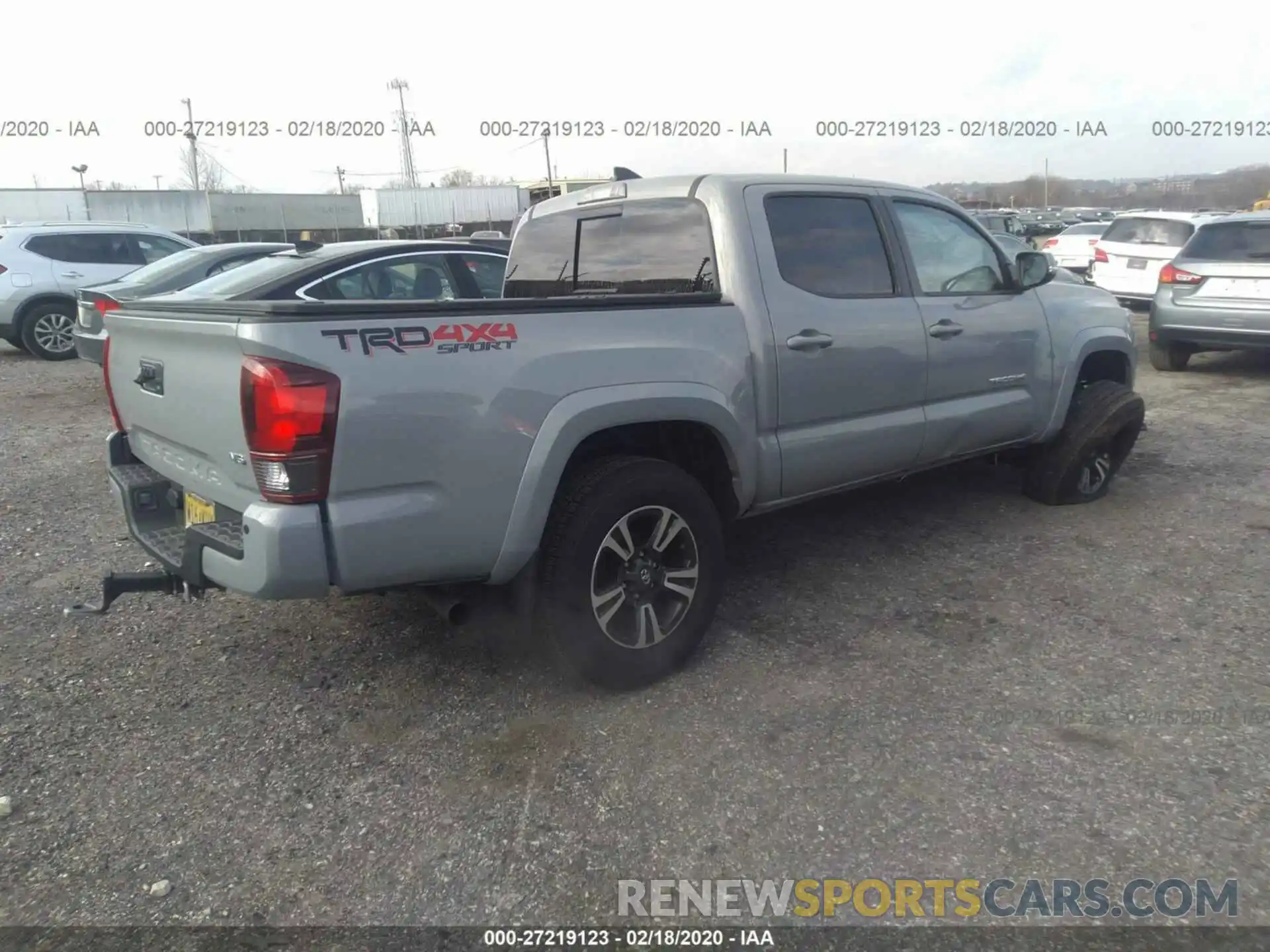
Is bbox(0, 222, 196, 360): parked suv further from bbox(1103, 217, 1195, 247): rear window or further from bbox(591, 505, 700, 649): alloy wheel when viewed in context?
bbox(1103, 217, 1195, 247): rear window

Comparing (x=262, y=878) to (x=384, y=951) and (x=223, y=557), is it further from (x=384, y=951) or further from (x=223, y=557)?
(x=223, y=557)

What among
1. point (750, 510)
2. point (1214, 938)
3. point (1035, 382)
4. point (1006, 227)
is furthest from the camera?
point (1006, 227)

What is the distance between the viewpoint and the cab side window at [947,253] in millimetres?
4512

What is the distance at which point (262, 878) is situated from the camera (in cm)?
255

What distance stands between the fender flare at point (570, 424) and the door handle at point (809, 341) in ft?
1.49

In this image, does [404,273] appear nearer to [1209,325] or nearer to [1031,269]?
[1031,269]

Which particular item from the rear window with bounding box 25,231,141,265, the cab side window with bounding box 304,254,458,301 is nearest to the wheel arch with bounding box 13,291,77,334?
the rear window with bounding box 25,231,141,265

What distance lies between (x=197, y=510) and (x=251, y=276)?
436 cm

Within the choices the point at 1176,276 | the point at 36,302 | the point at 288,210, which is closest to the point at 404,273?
the point at 36,302

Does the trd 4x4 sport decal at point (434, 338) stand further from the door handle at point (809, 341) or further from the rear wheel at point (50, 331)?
the rear wheel at point (50, 331)

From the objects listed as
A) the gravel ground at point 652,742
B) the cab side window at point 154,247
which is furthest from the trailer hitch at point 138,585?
the cab side window at point 154,247

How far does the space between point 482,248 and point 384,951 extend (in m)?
6.14

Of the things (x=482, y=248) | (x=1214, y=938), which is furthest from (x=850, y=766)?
(x=482, y=248)

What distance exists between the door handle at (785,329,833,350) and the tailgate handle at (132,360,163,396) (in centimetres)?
229
